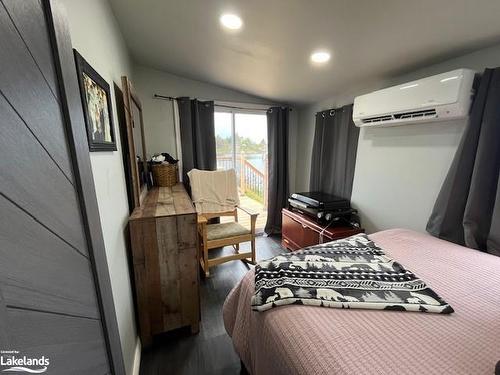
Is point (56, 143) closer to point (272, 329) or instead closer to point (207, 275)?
point (272, 329)

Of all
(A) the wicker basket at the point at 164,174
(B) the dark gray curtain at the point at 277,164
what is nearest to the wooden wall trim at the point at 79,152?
(A) the wicker basket at the point at 164,174

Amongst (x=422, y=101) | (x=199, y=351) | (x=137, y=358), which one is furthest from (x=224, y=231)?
(x=422, y=101)

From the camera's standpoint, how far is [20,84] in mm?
417

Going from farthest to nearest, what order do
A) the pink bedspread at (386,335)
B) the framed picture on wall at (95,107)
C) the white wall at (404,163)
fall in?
the white wall at (404,163), the framed picture on wall at (95,107), the pink bedspread at (386,335)

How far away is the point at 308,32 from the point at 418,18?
58 cm

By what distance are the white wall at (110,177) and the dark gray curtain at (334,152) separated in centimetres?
221

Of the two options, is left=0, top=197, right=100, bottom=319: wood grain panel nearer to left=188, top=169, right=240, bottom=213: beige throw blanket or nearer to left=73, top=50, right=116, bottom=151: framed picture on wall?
left=73, top=50, right=116, bottom=151: framed picture on wall

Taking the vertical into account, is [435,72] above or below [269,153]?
above

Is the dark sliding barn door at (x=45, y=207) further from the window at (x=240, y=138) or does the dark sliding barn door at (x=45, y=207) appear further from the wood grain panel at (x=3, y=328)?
the window at (x=240, y=138)

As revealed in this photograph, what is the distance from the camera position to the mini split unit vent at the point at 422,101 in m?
1.39

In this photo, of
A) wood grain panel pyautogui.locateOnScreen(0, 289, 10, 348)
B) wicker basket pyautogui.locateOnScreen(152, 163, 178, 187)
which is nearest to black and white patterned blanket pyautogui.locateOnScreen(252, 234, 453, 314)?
wood grain panel pyautogui.locateOnScreen(0, 289, 10, 348)

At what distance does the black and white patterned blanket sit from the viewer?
92 centimetres

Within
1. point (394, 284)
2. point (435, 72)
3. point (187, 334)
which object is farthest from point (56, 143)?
point (435, 72)

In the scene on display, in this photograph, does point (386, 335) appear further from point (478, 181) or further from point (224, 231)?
point (224, 231)
